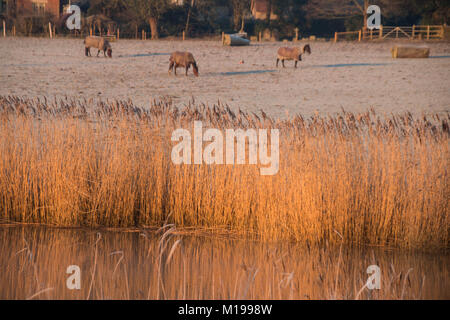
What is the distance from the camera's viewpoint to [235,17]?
44.8 metres

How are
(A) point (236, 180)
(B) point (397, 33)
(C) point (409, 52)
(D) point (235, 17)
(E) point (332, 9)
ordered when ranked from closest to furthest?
(A) point (236, 180) → (C) point (409, 52) → (B) point (397, 33) → (D) point (235, 17) → (E) point (332, 9)

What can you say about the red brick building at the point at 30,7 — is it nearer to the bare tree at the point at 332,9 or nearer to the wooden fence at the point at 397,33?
the bare tree at the point at 332,9

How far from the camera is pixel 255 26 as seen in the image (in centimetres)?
4344

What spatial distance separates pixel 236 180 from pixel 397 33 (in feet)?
113

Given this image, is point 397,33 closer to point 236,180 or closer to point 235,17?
point 235,17

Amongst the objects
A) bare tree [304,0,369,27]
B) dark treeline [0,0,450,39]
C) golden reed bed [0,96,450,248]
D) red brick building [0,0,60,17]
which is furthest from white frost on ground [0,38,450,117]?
red brick building [0,0,60,17]

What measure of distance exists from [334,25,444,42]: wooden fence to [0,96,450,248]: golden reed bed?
33.0 meters

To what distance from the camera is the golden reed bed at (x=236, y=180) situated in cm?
620

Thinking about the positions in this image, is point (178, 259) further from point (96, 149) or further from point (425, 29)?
point (425, 29)

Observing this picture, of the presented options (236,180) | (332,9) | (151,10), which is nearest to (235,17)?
(151,10)

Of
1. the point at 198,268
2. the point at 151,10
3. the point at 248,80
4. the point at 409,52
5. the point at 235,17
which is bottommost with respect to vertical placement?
the point at 198,268

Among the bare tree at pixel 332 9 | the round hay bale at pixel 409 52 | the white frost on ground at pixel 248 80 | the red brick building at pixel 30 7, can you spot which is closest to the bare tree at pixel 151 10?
the red brick building at pixel 30 7

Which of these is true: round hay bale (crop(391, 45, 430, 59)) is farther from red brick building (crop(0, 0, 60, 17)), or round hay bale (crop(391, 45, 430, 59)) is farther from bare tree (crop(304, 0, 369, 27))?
red brick building (crop(0, 0, 60, 17))

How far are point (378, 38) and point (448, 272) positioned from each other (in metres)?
33.9
